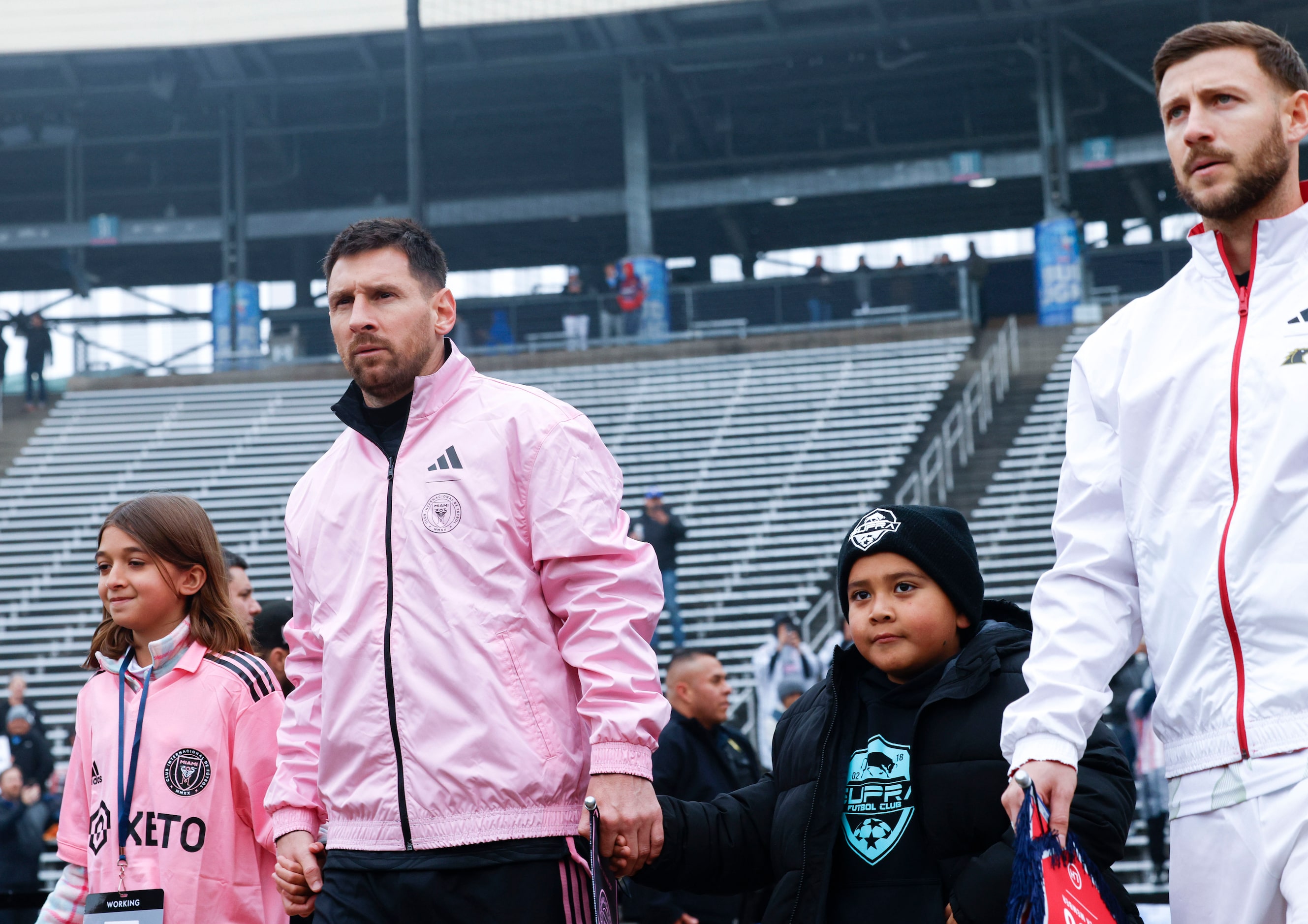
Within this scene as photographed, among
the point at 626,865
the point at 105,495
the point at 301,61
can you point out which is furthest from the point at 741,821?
the point at 301,61

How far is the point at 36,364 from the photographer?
2531 cm

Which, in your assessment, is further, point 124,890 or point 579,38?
point 579,38

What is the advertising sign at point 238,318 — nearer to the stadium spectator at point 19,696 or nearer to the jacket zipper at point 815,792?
the stadium spectator at point 19,696

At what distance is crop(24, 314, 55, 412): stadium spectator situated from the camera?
24891 millimetres

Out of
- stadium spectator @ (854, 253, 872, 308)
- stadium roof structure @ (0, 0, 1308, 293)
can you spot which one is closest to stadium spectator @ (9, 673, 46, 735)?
stadium spectator @ (854, 253, 872, 308)

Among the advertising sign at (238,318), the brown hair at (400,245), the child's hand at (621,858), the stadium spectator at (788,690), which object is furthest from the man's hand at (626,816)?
the advertising sign at (238,318)

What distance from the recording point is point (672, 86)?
2875 centimetres

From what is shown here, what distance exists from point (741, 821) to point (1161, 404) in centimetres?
133

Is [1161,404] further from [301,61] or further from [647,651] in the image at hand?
[301,61]

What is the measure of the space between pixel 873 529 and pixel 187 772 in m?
1.69

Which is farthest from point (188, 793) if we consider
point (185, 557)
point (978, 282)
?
point (978, 282)

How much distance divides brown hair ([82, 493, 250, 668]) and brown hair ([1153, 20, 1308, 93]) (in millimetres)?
2494

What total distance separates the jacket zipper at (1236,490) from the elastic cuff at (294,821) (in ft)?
6.10

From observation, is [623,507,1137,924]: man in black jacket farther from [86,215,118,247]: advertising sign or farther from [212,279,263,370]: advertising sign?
[86,215,118,247]: advertising sign
